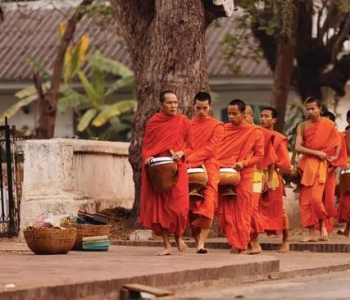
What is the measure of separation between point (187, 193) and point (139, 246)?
2.52 metres

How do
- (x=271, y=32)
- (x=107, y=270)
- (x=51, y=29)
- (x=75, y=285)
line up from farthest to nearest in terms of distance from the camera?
(x=51, y=29)
(x=271, y=32)
(x=107, y=270)
(x=75, y=285)

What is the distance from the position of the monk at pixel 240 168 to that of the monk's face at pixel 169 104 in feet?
3.01

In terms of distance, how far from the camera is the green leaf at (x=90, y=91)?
121ft

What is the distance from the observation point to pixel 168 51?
1945 cm

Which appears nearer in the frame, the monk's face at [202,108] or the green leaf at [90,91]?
the monk's face at [202,108]

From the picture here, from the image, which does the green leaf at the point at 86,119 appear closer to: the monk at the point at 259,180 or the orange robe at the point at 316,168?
the orange robe at the point at 316,168

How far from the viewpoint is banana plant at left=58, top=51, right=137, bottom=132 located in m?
36.9

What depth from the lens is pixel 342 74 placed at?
102ft

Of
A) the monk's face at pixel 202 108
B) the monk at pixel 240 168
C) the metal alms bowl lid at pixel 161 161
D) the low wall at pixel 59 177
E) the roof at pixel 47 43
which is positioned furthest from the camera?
the roof at pixel 47 43

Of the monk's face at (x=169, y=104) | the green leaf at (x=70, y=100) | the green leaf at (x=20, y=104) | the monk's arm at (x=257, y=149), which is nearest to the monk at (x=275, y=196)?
the monk's arm at (x=257, y=149)

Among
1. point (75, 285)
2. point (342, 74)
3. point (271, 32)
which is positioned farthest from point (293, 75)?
point (75, 285)

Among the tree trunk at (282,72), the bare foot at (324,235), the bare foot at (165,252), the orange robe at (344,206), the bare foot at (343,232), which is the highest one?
the tree trunk at (282,72)

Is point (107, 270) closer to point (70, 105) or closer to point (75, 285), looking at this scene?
point (75, 285)

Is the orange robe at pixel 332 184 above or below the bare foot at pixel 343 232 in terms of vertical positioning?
above
